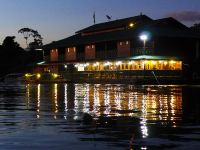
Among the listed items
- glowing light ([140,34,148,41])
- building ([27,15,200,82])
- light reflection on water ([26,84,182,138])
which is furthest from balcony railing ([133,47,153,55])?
light reflection on water ([26,84,182,138])

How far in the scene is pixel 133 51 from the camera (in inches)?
2781

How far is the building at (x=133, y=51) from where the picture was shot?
215 feet

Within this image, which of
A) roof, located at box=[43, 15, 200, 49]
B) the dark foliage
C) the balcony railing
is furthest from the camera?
the dark foliage

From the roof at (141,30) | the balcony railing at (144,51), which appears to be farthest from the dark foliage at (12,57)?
the balcony railing at (144,51)

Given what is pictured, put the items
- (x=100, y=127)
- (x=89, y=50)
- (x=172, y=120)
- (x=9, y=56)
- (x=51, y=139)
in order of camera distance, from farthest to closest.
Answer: (x=9, y=56) → (x=89, y=50) → (x=172, y=120) → (x=100, y=127) → (x=51, y=139)

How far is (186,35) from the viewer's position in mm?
67875

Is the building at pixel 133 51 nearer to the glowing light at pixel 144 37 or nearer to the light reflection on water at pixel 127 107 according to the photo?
the glowing light at pixel 144 37

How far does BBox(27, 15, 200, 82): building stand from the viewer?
65438 mm

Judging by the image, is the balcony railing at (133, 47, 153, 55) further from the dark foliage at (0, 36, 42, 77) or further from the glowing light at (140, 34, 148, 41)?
the dark foliage at (0, 36, 42, 77)

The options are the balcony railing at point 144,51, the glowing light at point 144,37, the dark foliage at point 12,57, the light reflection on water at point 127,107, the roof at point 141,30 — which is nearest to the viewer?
the light reflection on water at point 127,107

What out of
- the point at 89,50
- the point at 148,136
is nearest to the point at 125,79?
the point at 89,50

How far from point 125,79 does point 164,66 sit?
662 cm

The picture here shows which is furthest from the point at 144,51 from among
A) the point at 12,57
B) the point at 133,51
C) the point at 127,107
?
the point at 12,57

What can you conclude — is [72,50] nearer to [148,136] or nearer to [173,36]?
[173,36]
